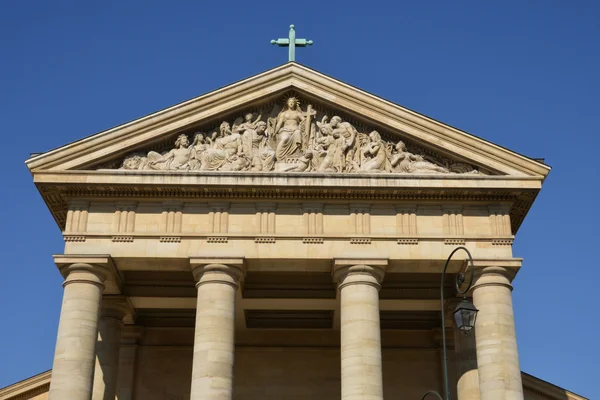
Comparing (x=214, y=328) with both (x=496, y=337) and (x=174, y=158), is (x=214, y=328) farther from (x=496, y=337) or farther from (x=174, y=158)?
(x=496, y=337)

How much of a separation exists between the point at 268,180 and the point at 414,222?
5015 millimetres

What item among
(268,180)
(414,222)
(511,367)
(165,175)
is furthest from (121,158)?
(511,367)

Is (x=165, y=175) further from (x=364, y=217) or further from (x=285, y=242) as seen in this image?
(x=364, y=217)

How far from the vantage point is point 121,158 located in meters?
31.6

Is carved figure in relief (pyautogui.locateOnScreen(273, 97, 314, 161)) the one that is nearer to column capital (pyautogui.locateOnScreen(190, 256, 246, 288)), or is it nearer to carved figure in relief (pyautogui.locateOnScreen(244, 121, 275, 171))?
carved figure in relief (pyautogui.locateOnScreen(244, 121, 275, 171))

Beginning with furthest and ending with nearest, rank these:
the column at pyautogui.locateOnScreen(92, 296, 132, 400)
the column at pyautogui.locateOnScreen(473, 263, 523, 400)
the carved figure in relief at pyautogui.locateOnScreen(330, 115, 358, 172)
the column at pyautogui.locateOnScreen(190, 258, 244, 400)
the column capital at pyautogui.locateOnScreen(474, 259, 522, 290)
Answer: the column at pyautogui.locateOnScreen(92, 296, 132, 400) < the carved figure in relief at pyautogui.locateOnScreen(330, 115, 358, 172) < the column capital at pyautogui.locateOnScreen(474, 259, 522, 290) < the column at pyautogui.locateOnScreen(473, 263, 523, 400) < the column at pyautogui.locateOnScreen(190, 258, 244, 400)

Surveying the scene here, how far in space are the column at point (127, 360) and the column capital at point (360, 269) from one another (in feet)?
33.7

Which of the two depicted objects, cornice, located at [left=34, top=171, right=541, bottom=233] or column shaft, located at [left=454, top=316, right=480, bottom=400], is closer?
cornice, located at [left=34, top=171, right=541, bottom=233]

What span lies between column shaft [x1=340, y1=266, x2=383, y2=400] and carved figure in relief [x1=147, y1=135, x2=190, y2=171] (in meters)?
6.64

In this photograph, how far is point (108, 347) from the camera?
32.7 metres

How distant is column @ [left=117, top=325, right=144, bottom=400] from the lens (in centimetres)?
3541

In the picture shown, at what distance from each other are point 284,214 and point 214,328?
178 inches

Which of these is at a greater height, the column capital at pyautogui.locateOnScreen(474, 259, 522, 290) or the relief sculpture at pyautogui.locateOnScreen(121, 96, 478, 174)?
the relief sculpture at pyautogui.locateOnScreen(121, 96, 478, 174)

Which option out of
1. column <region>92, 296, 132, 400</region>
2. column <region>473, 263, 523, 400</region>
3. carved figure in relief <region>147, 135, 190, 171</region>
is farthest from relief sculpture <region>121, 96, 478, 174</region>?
column <region>92, 296, 132, 400</region>
